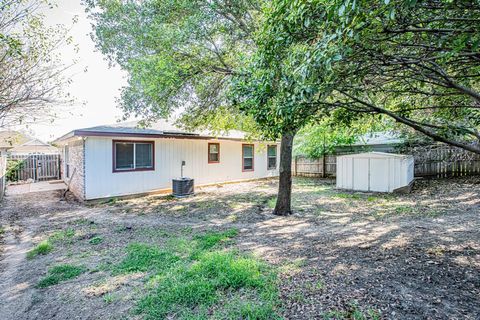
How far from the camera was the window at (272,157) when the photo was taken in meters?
16.5

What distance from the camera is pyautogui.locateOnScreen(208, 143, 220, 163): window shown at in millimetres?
12992

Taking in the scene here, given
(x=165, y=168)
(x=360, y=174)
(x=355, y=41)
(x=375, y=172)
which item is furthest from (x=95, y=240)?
(x=375, y=172)

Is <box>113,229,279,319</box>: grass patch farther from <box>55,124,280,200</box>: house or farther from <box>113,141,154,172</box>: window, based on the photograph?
<box>113,141,154,172</box>: window

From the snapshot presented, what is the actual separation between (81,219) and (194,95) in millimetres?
4695

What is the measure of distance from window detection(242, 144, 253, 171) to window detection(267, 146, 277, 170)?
62.5 inches

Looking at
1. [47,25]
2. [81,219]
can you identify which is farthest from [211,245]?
[47,25]

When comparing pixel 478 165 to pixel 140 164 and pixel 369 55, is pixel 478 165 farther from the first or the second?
pixel 140 164

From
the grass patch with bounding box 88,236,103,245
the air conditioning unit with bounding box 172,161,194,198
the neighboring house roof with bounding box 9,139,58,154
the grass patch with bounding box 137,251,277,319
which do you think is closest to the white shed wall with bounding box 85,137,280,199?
the air conditioning unit with bounding box 172,161,194,198

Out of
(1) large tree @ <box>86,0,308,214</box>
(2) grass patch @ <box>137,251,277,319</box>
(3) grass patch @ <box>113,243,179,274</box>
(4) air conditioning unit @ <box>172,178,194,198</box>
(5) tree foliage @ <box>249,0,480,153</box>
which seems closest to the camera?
(5) tree foliage @ <box>249,0,480,153</box>

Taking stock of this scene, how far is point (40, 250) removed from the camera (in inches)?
196

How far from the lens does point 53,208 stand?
8.60 meters

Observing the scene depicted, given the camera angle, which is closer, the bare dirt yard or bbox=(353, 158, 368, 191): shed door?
the bare dirt yard

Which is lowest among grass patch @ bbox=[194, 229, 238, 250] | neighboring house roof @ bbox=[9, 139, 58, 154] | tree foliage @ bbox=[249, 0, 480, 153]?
grass patch @ bbox=[194, 229, 238, 250]

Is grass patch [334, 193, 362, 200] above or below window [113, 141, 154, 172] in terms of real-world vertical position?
below
